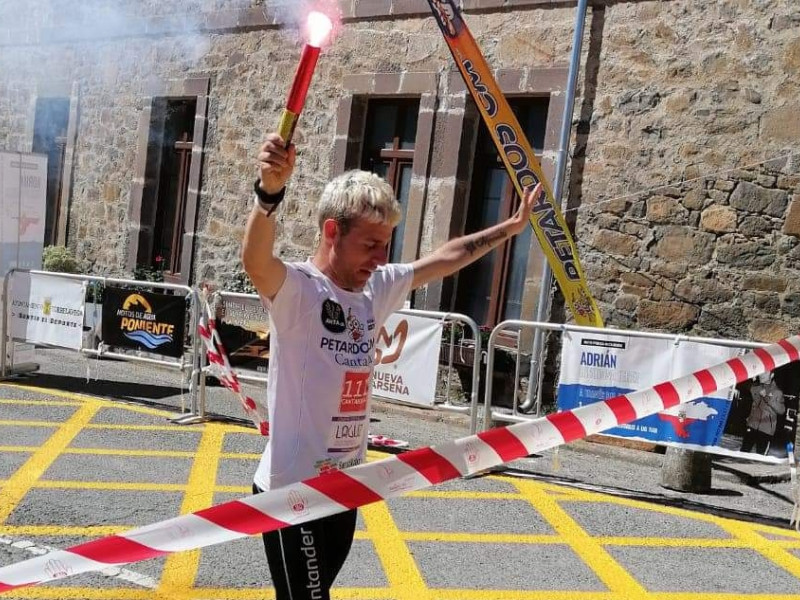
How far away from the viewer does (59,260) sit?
1329 centimetres

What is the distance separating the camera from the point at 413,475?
280 centimetres

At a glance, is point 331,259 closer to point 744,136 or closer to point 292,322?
point 292,322

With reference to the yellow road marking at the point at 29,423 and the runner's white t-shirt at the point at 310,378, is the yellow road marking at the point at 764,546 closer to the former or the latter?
the runner's white t-shirt at the point at 310,378

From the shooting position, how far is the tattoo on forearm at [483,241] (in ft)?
10.3

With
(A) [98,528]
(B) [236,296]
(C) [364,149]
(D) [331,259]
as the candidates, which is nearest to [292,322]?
(D) [331,259]

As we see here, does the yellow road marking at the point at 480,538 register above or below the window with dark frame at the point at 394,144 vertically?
below

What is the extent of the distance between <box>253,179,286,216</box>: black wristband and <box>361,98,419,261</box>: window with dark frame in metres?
8.19

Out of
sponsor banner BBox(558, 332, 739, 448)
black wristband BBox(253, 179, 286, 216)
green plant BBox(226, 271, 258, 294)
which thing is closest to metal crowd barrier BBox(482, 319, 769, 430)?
sponsor banner BBox(558, 332, 739, 448)

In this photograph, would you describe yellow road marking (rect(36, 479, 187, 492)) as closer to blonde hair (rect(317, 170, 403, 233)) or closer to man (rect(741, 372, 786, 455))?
blonde hair (rect(317, 170, 403, 233))

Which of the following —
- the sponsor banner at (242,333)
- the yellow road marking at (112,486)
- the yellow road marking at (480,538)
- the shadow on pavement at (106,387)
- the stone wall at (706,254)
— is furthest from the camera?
the shadow on pavement at (106,387)

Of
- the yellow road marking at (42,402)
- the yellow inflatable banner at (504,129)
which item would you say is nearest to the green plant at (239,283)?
the yellow road marking at (42,402)

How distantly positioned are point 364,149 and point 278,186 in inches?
348

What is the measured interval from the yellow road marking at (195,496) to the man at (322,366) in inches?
63.7

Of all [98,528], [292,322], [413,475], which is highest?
[292,322]
